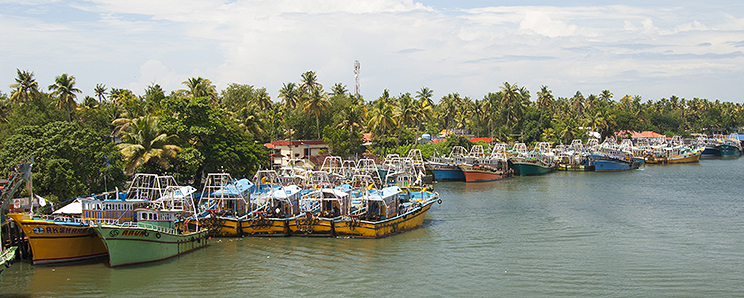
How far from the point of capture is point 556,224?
132ft

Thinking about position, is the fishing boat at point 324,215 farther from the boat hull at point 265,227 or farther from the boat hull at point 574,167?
the boat hull at point 574,167

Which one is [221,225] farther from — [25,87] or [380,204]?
[25,87]

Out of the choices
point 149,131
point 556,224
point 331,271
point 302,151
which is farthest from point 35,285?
point 302,151

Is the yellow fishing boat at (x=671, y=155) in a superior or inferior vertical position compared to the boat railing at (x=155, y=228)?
superior

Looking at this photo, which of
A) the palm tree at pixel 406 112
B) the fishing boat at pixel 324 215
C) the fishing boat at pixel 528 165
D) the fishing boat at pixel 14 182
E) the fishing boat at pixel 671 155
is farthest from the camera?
the fishing boat at pixel 671 155

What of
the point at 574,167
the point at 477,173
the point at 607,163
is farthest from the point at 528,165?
the point at 607,163

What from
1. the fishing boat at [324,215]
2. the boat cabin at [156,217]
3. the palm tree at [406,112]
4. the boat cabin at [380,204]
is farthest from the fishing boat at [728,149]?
the boat cabin at [156,217]

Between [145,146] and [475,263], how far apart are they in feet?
85.0

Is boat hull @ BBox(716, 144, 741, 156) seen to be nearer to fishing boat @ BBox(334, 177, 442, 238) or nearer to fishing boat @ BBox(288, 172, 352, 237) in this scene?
fishing boat @ BBox(334, 177, 442, 238)

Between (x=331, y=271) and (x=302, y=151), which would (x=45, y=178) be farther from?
(x=302, y=151)

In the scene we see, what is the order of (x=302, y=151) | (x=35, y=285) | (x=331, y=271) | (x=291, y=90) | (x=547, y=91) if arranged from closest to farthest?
1. (x=35, y=285)
2. (x=331, y=271)
3. (x=302, y=151)
4. (x=291, y=90)
5. (x=547, y=91)

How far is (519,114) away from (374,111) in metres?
43.4

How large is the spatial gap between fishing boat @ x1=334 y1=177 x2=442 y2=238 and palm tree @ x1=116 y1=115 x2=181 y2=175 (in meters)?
14.8

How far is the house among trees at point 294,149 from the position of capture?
74062 millimetres
